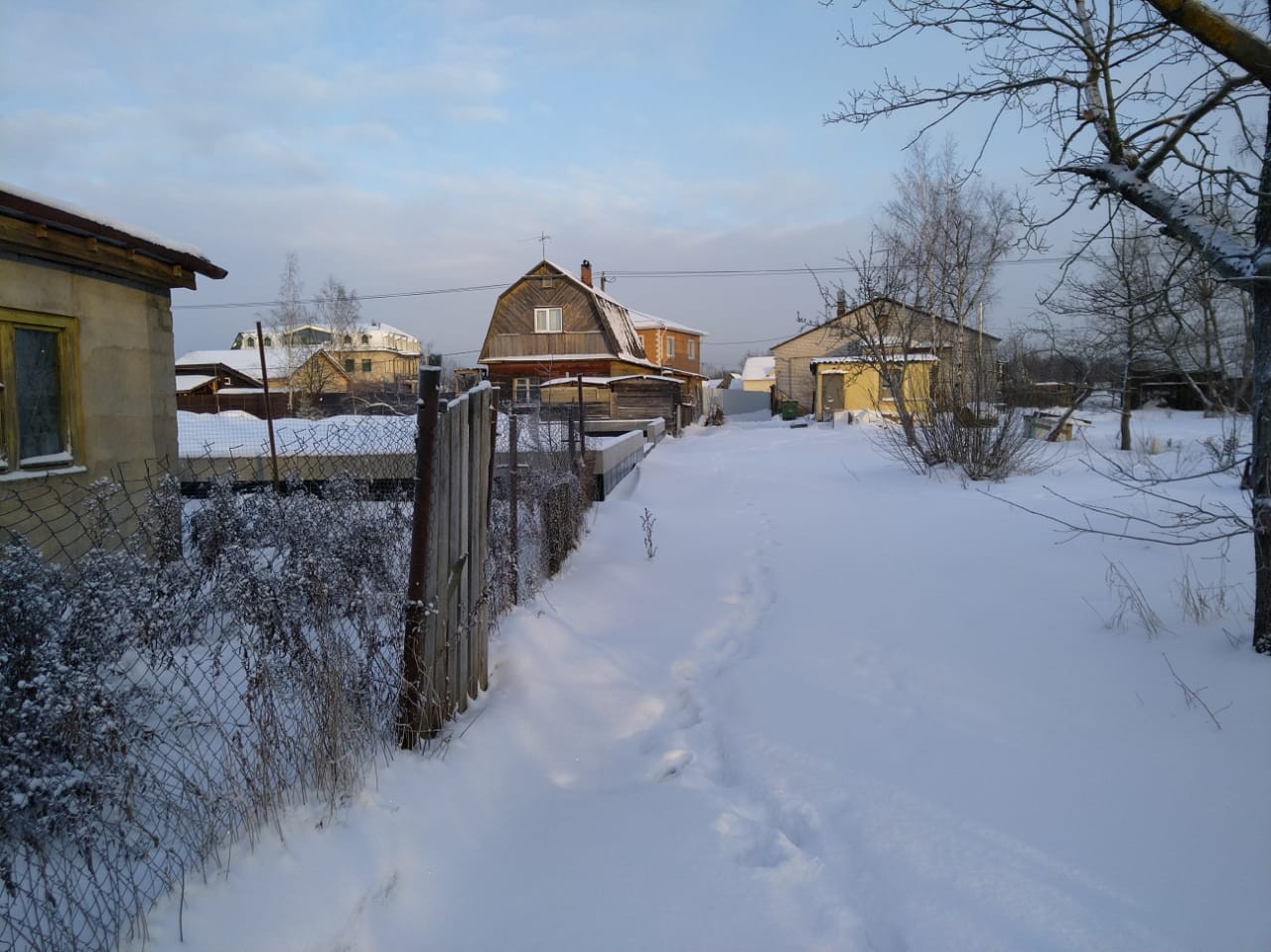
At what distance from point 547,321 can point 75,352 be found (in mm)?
33503

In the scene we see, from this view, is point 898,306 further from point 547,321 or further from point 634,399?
point 547,321

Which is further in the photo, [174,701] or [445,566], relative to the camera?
[445,566]

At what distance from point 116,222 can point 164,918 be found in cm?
593

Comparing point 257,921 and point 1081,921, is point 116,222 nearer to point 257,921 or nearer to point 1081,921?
point 257,921

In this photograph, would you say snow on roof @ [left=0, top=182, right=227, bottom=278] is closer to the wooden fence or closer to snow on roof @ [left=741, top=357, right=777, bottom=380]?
the wooden fence

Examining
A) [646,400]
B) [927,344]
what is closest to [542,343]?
[646,400]

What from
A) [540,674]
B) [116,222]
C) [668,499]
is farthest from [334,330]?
[540,674]

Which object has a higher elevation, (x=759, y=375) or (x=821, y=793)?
(x=759, y=375)

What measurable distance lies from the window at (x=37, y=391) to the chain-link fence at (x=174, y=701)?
7.00 ft

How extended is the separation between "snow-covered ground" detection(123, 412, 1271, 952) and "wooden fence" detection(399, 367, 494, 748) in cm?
19

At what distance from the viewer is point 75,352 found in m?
6.61

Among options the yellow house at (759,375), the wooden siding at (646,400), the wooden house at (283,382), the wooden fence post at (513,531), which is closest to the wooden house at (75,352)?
the wooden fence post at (513,531)

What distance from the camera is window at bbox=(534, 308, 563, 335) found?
39344mm

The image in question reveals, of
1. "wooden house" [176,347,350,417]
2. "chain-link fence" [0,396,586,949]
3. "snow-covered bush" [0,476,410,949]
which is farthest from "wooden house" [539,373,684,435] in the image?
"snow-covered bush" [0,476,410,949]
